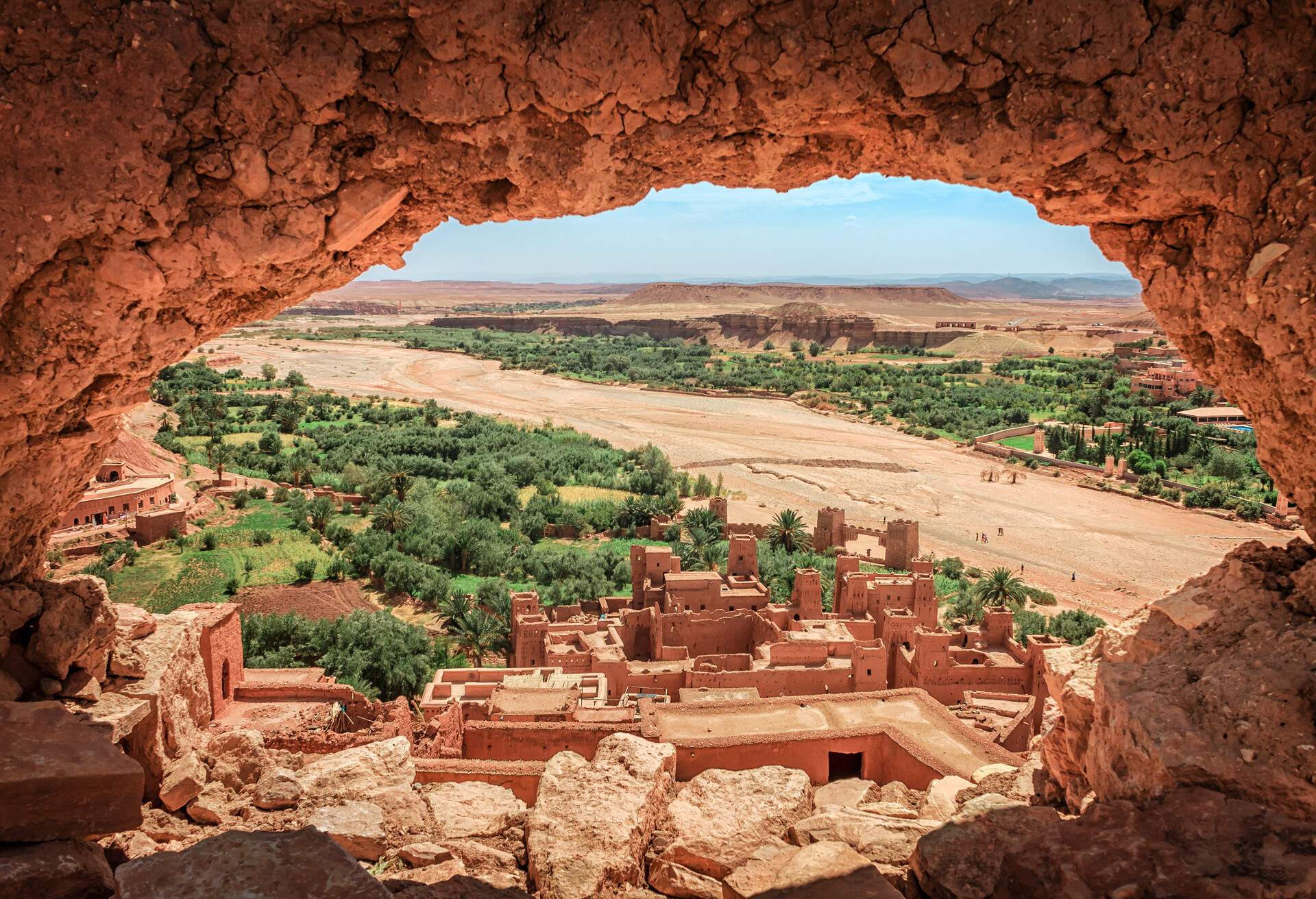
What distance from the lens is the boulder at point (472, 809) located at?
5008 millimetres

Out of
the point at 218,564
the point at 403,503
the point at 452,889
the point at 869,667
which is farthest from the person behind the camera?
the point at 403,503

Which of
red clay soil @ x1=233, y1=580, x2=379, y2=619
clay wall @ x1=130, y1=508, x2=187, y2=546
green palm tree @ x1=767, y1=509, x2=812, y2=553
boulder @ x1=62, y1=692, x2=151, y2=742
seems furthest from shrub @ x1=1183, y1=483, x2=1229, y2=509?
boulder @ x1=62, y1=692, x2=151, y2=742

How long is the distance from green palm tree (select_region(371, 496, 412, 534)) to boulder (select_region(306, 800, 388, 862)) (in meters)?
24.9

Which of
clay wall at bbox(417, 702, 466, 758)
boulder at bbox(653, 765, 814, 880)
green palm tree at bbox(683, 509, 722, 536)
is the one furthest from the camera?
green palm tree at bbox(683, 509, 722, 536)

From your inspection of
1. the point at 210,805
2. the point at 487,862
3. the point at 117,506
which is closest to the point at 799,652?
the point at 487,862

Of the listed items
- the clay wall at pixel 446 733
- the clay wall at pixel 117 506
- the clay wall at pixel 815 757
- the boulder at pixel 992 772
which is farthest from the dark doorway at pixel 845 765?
the clay wall at pixel 117 506

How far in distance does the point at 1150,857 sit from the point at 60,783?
395cm

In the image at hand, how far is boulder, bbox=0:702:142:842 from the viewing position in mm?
3281

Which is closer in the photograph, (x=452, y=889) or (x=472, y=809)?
(x=452, y=889)

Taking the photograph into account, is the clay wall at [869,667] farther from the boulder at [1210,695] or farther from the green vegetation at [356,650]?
the boulder at [1210,695]

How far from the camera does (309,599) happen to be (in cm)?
2261

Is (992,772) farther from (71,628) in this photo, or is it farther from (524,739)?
(524,739)

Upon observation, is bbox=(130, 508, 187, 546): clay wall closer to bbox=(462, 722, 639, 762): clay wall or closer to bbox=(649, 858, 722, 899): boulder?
bbox=(462, 722, 639, 762): clay wall

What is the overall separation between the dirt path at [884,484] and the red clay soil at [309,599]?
52.9ft
